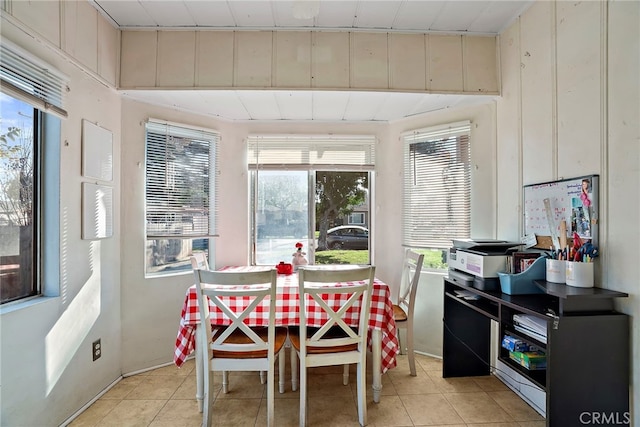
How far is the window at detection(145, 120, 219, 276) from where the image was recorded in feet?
8.73

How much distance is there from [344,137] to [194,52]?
1.56 meters

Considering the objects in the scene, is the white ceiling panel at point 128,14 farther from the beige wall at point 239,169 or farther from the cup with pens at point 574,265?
the cup with pens at point 574,265

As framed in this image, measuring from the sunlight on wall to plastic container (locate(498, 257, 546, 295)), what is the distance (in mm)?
2749

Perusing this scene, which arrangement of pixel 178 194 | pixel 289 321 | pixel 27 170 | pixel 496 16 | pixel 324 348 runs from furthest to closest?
pixel 178 194 → pixel 496 16 → pixel 289 321 → pixel 324 348 → pixel 27 170

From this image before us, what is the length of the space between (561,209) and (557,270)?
407 mm

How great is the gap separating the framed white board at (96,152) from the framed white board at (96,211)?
0.30ft

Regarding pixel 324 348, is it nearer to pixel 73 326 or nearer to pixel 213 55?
pixel 73 326

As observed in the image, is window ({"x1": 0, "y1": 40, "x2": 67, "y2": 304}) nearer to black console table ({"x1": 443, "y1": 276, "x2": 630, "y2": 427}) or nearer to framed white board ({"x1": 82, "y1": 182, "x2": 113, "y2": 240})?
framed white board ({"x1": 82, "y1": 182, "x2": 113, "y2": 240})

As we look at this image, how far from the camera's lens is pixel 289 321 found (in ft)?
6.61

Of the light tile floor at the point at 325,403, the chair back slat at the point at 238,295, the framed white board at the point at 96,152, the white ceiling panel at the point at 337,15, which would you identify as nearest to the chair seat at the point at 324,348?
the chair back slat at the point at 238,295

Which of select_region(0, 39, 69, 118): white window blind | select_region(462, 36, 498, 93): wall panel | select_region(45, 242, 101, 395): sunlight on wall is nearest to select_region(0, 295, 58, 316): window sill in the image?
select_region(45, 242, 101, 395): sunlight on wall

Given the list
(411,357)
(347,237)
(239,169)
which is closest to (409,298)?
(411,357)

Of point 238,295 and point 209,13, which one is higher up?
point 209,13

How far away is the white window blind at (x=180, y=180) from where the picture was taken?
2.66 meters
